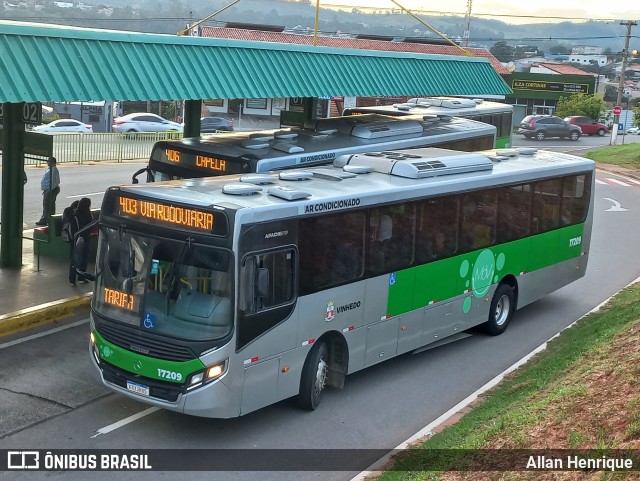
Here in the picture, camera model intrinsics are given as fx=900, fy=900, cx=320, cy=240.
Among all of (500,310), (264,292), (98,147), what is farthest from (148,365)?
(98,147)

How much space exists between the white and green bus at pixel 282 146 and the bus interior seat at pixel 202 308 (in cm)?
523

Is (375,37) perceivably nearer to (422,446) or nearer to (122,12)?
(122,12)

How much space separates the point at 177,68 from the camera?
53.2 ft

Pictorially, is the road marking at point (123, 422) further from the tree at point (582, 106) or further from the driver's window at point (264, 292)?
the tree at point (582, 106)

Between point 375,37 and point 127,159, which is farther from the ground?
point 375,37

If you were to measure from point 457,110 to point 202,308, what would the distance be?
18402mm

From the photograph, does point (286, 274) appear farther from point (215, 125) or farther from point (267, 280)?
point (215, 125)

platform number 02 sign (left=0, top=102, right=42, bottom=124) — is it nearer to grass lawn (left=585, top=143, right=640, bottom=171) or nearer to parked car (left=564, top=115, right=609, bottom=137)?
grass lawn (left=585, top=143, right=640, bottom=171)

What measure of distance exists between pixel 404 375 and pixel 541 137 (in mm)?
52533

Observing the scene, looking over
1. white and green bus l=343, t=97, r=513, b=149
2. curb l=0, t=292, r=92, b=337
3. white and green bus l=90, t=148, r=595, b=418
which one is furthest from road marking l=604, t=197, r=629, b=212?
curb l=0, t=292, r=92, b=337

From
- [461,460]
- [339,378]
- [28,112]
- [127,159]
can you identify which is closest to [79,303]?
[28,112]

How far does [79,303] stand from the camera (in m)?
15.5

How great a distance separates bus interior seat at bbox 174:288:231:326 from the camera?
33.1ft

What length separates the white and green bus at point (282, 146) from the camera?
604 inches
